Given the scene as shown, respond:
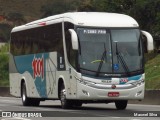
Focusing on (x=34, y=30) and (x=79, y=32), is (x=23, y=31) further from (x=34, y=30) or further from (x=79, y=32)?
(x=79, y=32)

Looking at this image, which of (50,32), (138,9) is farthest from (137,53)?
(138,9)

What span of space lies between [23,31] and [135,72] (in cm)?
856

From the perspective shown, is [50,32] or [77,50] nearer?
[77,50]

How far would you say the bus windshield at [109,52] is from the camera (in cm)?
2461

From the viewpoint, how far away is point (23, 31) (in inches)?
1261

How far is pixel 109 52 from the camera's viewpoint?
81.1 feet

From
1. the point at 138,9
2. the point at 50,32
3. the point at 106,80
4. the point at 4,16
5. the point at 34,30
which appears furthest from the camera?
the point at 4,16

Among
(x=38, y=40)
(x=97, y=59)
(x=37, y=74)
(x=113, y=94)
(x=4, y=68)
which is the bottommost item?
(x=4, y=68)

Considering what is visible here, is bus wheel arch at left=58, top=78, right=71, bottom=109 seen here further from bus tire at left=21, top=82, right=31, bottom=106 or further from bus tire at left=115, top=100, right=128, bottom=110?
bus tire at left=21, top=82, right=31, bottom=106

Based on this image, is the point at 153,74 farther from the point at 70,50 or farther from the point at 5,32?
the point at 5,32

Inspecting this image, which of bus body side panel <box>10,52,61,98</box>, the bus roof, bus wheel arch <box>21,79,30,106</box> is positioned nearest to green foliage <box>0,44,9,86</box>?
bus body side panel <box>10,52,61,98</box>

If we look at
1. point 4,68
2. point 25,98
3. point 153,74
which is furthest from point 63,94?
point 4,68

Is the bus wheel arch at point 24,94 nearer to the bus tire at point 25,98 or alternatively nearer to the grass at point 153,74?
the bus tire at point 25,98

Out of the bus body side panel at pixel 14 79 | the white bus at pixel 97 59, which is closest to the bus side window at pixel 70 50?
the white bus at pixel 97 59
